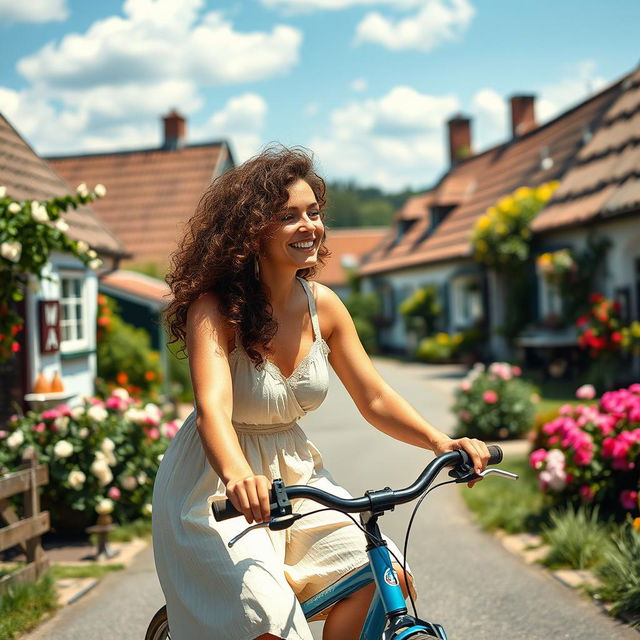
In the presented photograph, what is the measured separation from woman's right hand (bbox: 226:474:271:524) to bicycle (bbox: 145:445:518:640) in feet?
0.08

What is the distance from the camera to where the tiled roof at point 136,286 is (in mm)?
15871

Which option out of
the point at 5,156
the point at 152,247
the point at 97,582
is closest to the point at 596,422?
the point at 97,582

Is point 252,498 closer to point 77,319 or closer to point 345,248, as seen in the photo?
point 77,319

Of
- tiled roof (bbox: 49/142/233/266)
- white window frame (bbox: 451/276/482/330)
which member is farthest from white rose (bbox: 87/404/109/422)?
white window frame (bbox: 451/276/482/330)

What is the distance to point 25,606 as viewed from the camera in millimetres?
4891

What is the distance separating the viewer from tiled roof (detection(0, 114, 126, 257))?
855cm

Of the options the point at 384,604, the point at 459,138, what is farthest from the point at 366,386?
the point at 459,138

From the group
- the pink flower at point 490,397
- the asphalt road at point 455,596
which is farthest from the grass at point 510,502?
the pink flower at point 490,397

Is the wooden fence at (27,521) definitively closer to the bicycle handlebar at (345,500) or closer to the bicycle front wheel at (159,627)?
the bicycle front wheel at (159,627)

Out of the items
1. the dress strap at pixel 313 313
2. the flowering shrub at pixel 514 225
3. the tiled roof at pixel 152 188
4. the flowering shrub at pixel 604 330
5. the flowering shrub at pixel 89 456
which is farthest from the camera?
the tiled roof at pixel 152 188

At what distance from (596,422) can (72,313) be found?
23.1 ft

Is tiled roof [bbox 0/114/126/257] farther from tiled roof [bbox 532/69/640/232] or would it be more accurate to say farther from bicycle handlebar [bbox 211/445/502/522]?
tiled roof [bbox 532/69/640/232]

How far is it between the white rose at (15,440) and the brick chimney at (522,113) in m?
25.9

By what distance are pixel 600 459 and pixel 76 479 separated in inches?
148
